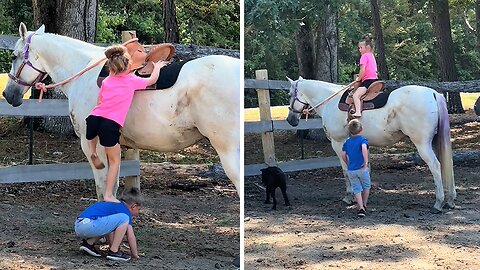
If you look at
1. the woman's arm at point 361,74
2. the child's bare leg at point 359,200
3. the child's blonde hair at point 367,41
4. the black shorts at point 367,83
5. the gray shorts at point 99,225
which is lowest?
the gray shorts at point 99,225

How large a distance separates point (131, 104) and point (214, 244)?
596 millimetres

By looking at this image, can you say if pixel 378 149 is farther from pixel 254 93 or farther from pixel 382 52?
pixel 254 93

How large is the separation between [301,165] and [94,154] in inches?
25.7

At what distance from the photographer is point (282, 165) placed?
191 cm

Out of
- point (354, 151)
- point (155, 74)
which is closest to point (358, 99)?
point (354, 151)

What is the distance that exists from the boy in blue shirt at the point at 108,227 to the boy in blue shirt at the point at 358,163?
704 millimetres

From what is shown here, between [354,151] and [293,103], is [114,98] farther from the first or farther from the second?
[354,151]

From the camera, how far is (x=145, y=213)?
95.8 inches

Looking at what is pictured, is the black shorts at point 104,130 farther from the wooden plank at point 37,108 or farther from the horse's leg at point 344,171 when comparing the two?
the horse's leg at point 344,171

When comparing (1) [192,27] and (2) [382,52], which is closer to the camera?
(2) [382,52]

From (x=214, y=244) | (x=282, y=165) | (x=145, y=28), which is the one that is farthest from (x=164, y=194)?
(x=282, y=165)

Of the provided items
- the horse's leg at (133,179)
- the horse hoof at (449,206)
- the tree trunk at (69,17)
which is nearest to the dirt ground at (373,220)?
the horse hoof at (449,206)

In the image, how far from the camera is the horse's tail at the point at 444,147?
6.47 feet

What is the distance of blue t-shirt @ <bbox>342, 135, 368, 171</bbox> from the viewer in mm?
1910
